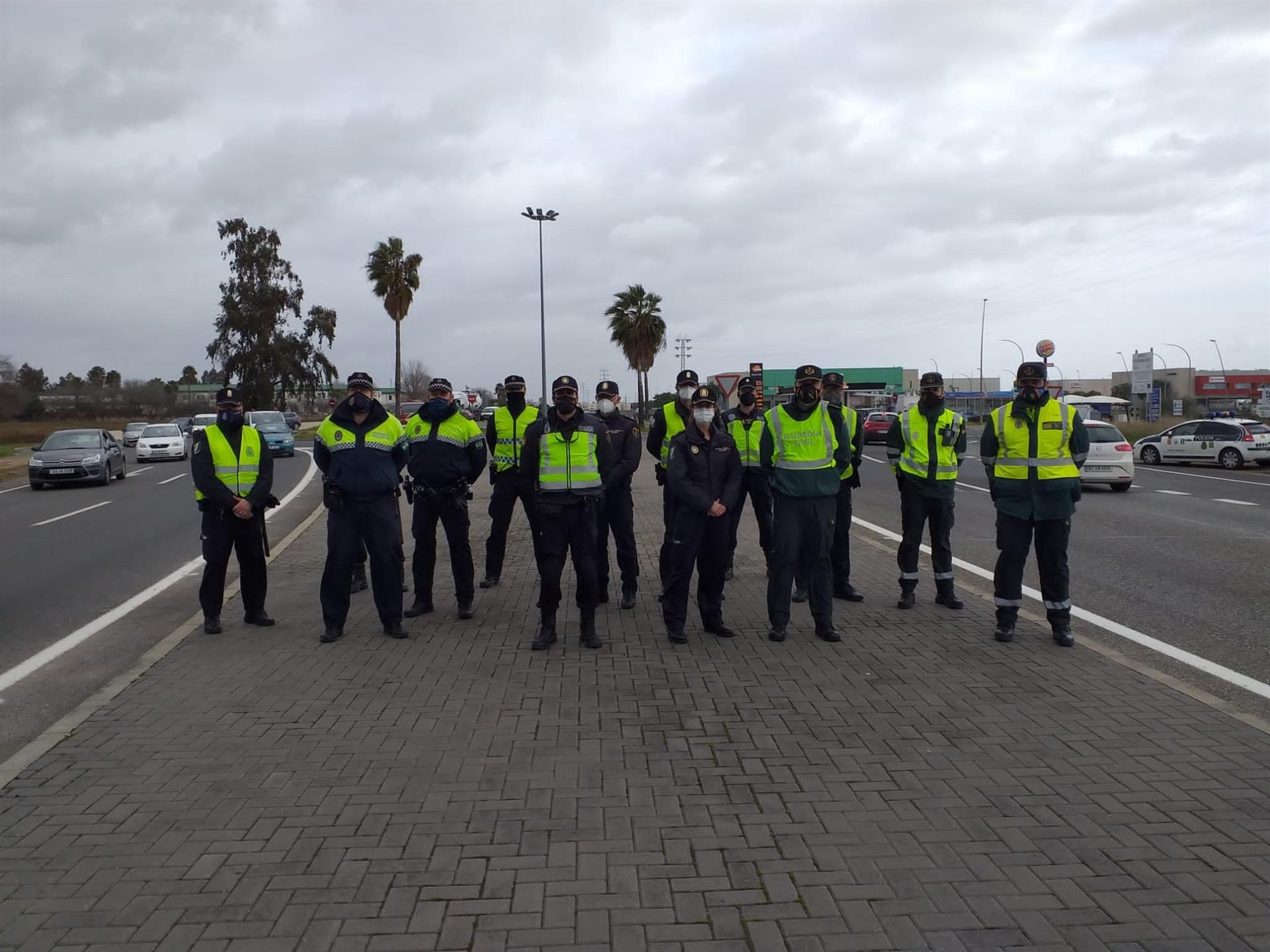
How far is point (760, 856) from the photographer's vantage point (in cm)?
360

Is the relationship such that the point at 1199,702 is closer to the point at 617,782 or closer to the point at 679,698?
the point at 679,698

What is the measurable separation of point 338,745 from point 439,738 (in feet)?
1.63

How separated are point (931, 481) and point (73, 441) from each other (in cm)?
2299

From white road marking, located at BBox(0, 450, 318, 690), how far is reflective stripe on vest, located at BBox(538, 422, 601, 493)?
11.8ft

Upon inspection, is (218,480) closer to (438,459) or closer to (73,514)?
(438,459)

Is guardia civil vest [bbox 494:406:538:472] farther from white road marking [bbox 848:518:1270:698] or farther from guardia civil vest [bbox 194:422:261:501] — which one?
white road marking [bbox 848:518:1270:698]

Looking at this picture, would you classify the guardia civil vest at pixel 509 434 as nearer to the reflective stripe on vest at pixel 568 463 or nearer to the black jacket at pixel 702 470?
the reflective stripe on vest at pixel 568 463

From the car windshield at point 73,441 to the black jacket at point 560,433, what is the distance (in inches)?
811

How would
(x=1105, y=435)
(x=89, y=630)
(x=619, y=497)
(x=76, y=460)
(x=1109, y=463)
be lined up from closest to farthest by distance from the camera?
(x=89, y=630) < (x=619, y=497) < (x=1109, y=463) < (x=1105, y=435) < (x=76, y=460)

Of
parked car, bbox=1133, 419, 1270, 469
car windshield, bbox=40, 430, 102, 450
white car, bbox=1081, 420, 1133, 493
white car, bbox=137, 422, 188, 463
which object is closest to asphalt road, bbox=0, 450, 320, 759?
car windshield, bbox=40, 430, 102, 450

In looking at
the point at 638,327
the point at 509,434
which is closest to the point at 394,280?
the point at 638,327

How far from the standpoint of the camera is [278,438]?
33438mm

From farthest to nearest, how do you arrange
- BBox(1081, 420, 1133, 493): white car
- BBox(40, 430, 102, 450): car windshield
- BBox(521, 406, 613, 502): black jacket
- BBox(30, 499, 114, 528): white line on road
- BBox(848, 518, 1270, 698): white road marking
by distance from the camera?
BBox(40, 430, 102, 450): car windshield → BBox(1081, 420, 1133, 493): white car → BBox(30, 499, 114, 528): white line on road → BBox(521, 406, 613, 502): black jacket → BBox(848, 518, 1270, 698): white road marking

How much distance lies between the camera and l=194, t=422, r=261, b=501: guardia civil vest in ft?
24.5
